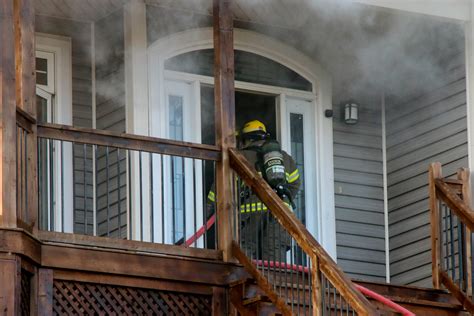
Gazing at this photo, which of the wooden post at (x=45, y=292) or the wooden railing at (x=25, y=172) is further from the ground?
the wooden railing at (x=25, y=172)

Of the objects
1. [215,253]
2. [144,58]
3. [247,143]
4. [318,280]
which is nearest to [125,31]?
[144,58]

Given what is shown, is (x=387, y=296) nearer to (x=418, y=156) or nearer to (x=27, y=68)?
(x=418, y=156)

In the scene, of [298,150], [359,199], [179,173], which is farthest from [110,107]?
[359,199]

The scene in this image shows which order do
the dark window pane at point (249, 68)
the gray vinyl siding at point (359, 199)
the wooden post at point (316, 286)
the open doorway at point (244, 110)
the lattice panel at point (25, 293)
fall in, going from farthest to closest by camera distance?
1. the gray vinyl siding at point (359, 199)
2. the open doorway at point (244, 110)
3. the dark window pane at point (249, 68)
4. the wooden post at point (316, 286)
5. the lattice panel at point (25, 293)

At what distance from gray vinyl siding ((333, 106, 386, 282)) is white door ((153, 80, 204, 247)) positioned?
1.95 m

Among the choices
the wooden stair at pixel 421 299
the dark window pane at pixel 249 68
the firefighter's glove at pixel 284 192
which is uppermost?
the dark window pane at pixel 249 68

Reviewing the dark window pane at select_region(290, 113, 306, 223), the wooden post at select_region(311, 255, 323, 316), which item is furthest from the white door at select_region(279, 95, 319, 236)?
the wooden post at select_region(311, 255, 323, 316)

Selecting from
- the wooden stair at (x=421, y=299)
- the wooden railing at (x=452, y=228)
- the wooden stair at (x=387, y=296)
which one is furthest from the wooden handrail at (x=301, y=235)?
the wooden railing at (x=452, y=228)

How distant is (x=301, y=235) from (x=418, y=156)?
411 cm

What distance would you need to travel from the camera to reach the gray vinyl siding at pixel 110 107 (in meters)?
18.3

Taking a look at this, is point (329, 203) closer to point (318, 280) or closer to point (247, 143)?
point (247, 143)

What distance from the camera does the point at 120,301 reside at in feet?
53.3

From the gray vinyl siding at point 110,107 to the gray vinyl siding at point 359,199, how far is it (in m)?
2.77

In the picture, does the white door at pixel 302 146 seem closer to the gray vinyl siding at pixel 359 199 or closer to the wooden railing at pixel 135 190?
the gray vinyl siding at pixel 359 199
